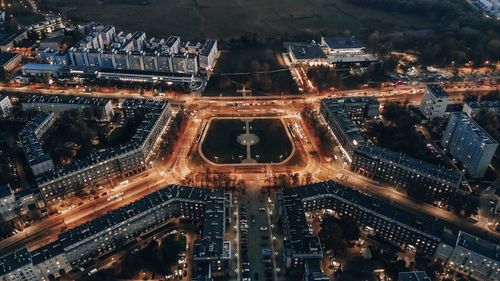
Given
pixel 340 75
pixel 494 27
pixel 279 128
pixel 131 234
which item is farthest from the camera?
pixel 494 27

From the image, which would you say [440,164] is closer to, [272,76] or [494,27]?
[272,76]

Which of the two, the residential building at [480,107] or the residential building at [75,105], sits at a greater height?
the residential building at [480,107]

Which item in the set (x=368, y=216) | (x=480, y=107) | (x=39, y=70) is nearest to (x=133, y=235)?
(x=368, y=216)

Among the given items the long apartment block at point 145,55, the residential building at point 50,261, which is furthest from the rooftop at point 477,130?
the residential building at point 50,261

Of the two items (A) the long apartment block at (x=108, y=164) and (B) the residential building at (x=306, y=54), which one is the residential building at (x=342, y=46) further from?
(A) the long apartment block at (x=108, y=164)

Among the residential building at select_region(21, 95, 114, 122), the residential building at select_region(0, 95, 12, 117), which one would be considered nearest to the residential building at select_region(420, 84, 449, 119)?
the residential building at select_region(21, 95, 114, 122)

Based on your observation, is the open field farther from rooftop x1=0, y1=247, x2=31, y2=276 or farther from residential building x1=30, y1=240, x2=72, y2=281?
rooftop x1=0, y1=247, x2=31, y2=276

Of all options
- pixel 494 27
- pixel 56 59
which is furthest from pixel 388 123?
pixel 56 59
